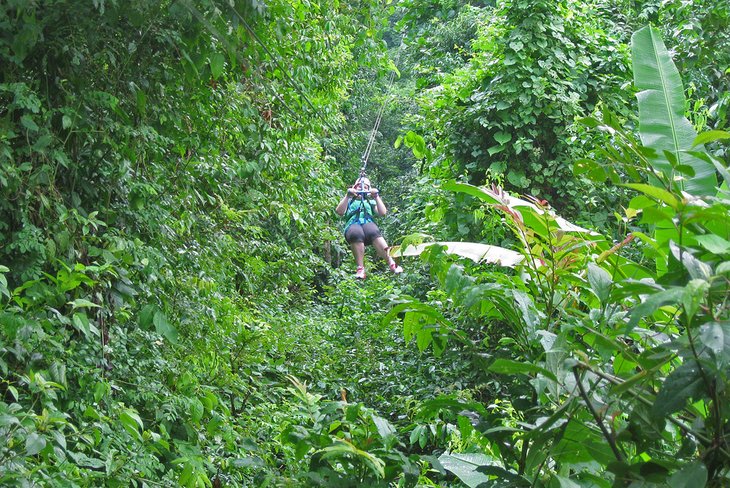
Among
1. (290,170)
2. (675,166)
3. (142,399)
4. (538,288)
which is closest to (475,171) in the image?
(290,170)

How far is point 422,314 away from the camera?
2246 mm

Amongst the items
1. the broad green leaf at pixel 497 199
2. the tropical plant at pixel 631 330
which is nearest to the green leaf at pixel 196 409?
the tropical plant at pixel 631 330

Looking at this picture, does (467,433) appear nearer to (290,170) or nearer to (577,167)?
(577,167)

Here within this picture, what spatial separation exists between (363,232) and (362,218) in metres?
0.14

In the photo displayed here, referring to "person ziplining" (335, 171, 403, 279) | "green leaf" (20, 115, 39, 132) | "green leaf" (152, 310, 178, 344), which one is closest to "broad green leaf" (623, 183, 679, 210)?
"green leaf" (152, 310, 178, 344)

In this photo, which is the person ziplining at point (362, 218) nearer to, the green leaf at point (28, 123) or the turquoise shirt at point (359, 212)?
the turquoise shirt at point (359, 212)

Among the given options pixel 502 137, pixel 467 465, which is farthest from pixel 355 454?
pixel 502 137

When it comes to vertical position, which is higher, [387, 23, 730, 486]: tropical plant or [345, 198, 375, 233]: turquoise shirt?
[387, 23, 730, 486]: tropical plant

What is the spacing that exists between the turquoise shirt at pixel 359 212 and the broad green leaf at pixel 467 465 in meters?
5.77

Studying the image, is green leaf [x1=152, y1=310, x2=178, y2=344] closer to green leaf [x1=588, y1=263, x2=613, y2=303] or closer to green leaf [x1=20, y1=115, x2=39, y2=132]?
green leaf [x1=20, y1=115, x2=39, y2=132]

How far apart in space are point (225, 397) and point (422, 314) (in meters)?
2.91

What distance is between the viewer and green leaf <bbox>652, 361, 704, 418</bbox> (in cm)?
146

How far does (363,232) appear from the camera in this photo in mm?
8188

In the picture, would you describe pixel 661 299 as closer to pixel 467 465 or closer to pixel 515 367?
pixel 515 367
